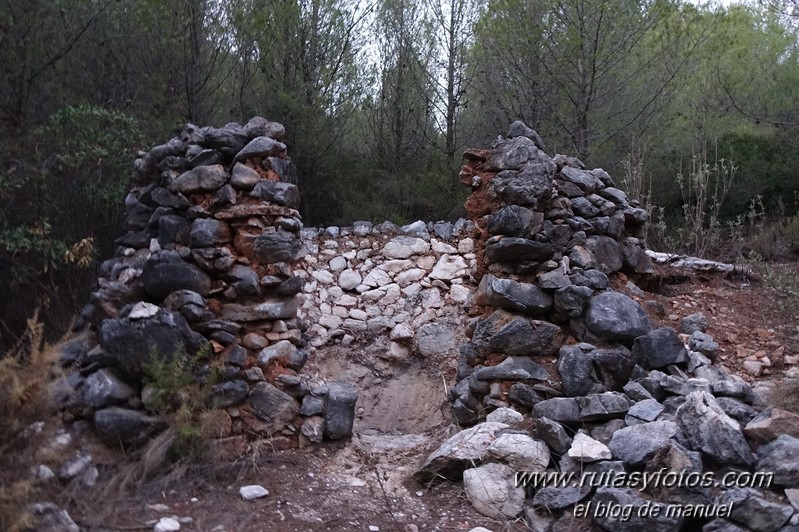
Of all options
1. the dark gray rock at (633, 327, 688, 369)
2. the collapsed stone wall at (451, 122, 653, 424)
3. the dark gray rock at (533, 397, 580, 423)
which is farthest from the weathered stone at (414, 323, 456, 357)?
the dark gray rock at (533, 397, 580, 423)

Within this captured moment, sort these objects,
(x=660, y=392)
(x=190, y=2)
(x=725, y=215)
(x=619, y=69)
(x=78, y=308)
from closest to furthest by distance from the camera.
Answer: (x=660, y=392), (x=78, y=308), (x=190, y=2), (x=619, y=69), (x=725, y=215)

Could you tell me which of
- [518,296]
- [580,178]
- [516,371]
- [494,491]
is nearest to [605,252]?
[580,178]

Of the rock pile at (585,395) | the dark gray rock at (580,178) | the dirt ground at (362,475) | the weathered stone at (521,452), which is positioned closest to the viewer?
the rock pile at (585,395)

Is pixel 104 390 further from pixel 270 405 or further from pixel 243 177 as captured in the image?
pixel 243 177

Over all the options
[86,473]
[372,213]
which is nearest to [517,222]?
[86,473]

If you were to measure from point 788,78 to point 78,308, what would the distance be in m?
10.4

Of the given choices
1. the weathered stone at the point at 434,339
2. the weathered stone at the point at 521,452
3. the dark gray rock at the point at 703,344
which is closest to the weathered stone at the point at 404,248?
the weathered stone at the point at 434,339

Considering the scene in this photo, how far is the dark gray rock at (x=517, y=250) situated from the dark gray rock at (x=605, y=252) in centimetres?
41

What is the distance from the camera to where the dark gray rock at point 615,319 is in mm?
5117

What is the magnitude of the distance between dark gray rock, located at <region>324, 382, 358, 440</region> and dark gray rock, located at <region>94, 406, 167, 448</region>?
105 centimetres

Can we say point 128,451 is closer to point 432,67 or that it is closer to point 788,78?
point 432,67

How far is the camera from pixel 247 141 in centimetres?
513

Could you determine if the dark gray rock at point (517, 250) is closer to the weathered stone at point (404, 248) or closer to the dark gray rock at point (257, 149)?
the dark gray rock at point (257, 149)

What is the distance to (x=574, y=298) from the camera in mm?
5203
